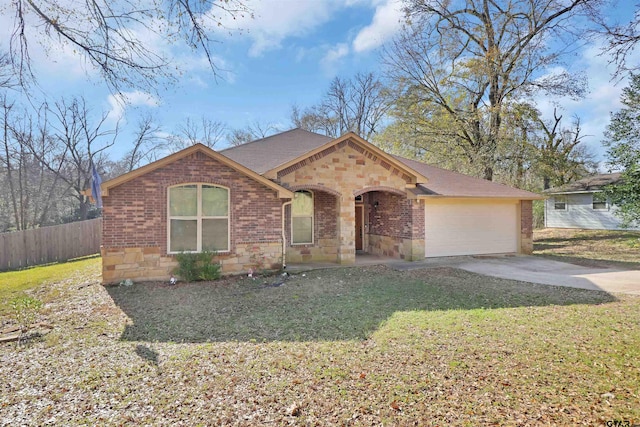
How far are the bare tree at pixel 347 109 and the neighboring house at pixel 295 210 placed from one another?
1720 cm

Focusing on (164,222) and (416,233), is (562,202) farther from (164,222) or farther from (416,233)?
(164,222)

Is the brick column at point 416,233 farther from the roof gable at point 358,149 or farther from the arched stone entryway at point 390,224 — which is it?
the roof gable at point 358,149

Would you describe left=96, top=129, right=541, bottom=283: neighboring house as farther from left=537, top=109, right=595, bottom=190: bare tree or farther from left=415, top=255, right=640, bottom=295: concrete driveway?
left=537, top=109, right=595, bottom=190: bare tree

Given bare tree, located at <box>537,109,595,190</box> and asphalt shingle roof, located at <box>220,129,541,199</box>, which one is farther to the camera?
bare tree, located at <box>537,109,595,190</box>

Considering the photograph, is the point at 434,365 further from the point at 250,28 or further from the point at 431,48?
the point at 431,48

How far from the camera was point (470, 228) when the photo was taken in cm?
1408

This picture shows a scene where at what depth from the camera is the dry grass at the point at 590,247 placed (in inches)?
528

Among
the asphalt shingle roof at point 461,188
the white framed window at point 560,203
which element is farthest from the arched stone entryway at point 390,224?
the white framed window at point 560,203

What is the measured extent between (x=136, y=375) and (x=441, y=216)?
1178cm

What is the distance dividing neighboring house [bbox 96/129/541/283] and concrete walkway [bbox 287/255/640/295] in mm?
730

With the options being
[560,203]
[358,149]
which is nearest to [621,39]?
[358,149]

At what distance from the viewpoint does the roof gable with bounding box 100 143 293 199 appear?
8.87 m

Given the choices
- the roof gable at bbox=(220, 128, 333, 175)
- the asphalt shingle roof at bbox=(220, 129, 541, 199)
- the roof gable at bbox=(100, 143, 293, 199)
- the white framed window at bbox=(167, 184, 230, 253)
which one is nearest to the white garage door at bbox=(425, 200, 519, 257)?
the asphalt shingle roof at bbox=(220, 129, 541, 199)

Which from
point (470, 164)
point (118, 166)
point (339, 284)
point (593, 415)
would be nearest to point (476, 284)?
point (339, 284)
